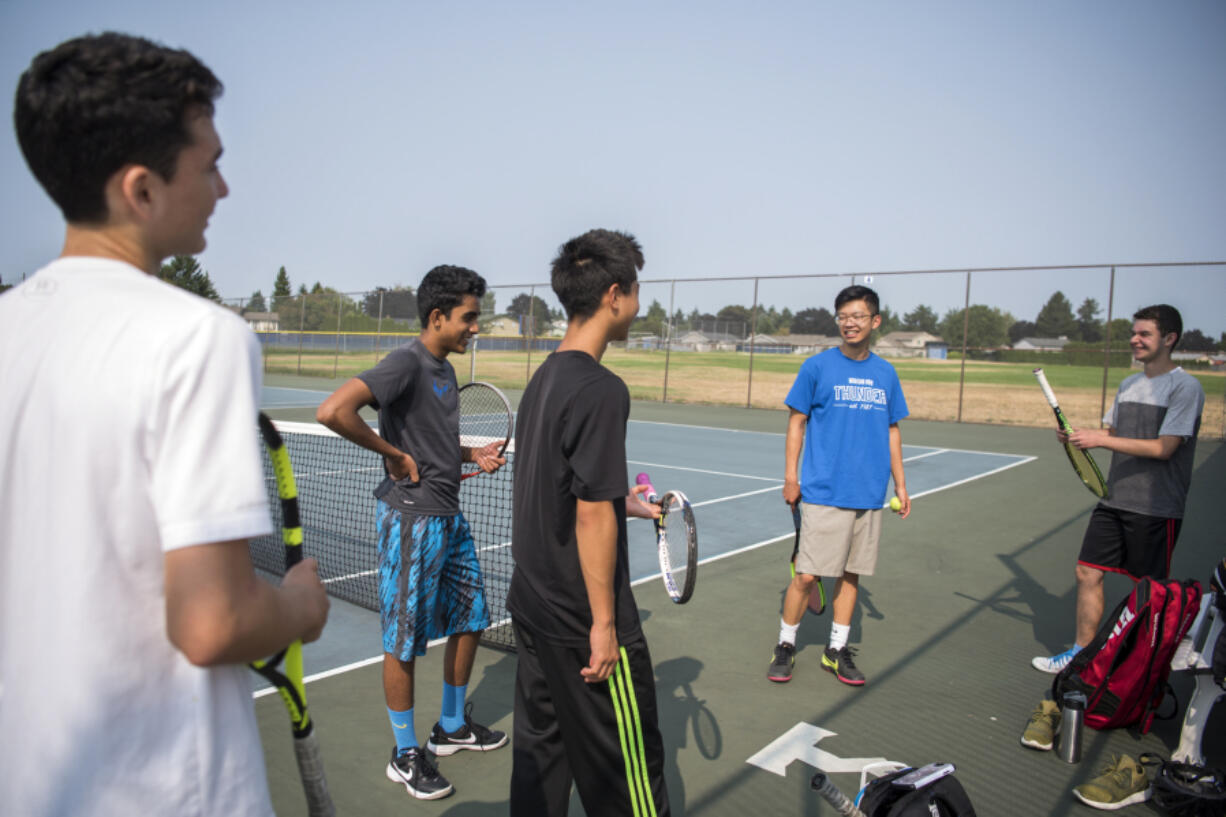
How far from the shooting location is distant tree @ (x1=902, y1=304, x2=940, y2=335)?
21258mm

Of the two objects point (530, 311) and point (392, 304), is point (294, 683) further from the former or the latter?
point (392, 304)

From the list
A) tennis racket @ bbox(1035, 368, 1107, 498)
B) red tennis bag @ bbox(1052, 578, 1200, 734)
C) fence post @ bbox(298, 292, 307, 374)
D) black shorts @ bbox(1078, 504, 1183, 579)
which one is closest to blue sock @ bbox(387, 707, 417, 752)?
red tennis bag @ bbox(1052, 578, 1200, 734)

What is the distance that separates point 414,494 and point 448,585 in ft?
1.38

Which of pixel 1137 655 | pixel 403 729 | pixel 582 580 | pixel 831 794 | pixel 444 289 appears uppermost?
pixel 444 289

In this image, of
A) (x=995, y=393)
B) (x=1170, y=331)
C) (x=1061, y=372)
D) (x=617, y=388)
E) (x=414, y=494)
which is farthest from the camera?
(x=995, y=393)

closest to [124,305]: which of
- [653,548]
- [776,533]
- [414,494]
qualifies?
[414,494]

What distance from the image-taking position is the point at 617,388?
2.17 m

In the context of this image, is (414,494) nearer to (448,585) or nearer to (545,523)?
(448,585)

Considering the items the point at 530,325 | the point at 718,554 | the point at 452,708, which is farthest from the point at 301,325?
the point at 452,708

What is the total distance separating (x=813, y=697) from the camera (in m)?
4.06

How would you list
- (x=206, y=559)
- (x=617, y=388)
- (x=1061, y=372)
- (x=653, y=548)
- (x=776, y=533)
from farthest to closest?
(x=1061, y=372), (x=776, y=533), (x=653, y=548), (x=617, y=388), (x=206, y=559)

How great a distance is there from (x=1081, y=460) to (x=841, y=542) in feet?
5.71

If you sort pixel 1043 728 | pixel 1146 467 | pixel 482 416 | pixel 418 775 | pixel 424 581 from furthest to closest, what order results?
pixel 482 416 → pixel 1146 467 → pixel 1043 728 → pixel 424 581 → pixel 418 775

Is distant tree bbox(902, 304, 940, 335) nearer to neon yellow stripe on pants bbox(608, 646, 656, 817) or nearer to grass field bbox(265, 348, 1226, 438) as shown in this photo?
grass field bbox(265, 348, 1226, 438)
